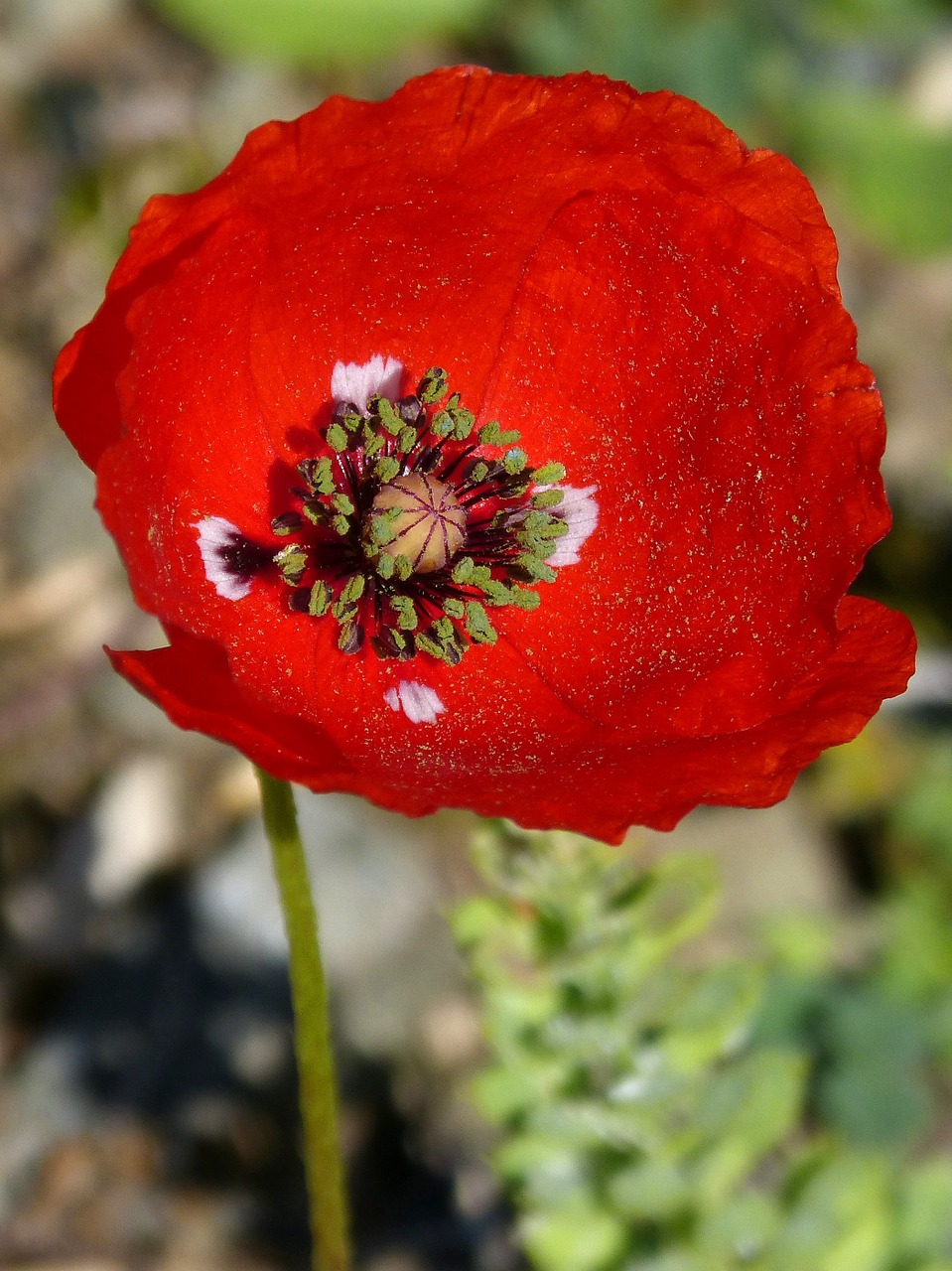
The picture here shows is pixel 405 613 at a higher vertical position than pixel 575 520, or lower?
lower

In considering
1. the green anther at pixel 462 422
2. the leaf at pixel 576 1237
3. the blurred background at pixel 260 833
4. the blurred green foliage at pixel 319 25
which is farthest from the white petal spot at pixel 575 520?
the blurred green foliage at pixel 319 25

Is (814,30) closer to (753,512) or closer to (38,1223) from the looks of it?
(753,512)

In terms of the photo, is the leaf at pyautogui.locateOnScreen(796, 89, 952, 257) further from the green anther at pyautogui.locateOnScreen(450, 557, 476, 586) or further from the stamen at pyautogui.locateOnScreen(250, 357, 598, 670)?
the green anther at pyautogui.locateOnScreen(450, 557, 476, 586)

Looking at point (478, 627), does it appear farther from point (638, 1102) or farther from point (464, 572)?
point (638, 1102)

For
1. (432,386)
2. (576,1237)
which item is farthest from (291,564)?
(576,1237)

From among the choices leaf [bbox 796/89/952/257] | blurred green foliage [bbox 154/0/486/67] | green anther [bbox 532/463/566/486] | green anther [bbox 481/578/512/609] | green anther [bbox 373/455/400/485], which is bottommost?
green anther [bbox 481/578/512/609]

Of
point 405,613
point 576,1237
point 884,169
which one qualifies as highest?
point 884,169

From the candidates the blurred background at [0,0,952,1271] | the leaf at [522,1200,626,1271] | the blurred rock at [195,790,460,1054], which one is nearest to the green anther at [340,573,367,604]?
the leaf at [522,1200,626,1271]
